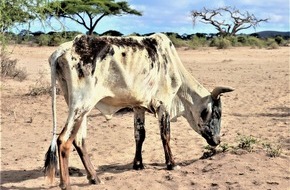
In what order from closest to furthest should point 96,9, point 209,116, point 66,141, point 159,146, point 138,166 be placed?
point 66,141 < point 138,166 < point 209,116 < point 159,146 < point 96,9

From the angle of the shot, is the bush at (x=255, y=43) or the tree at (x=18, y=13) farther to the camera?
the bush at (x=255, y=43)

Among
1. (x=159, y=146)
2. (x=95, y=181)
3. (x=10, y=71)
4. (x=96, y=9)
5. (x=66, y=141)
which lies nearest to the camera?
(x=66, y=141)

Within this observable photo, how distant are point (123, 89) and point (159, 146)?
229 cm

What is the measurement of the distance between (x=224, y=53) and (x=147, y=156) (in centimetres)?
2404

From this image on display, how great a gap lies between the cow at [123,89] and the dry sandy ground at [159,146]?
46cm

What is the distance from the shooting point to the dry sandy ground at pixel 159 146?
6.96 m

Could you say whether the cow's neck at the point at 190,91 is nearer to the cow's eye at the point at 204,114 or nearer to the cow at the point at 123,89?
the cow at the point at 123,89

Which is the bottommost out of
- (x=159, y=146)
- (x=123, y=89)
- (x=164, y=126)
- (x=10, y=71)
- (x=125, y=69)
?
(x=159, y=146)

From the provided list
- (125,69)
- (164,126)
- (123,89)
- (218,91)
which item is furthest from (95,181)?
(218,91)

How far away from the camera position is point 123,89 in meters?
7.22

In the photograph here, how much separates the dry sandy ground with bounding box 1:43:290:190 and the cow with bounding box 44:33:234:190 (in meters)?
0.46

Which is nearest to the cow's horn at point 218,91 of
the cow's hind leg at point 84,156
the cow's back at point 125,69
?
the cow's back at point 125,69

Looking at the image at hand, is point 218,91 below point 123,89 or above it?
below

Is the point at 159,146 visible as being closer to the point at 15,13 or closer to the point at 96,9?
the point at 15,13
